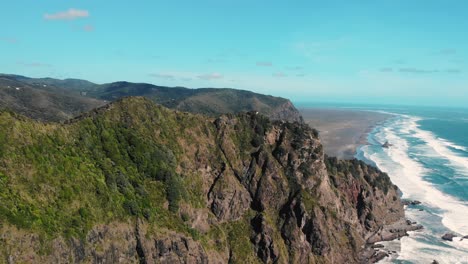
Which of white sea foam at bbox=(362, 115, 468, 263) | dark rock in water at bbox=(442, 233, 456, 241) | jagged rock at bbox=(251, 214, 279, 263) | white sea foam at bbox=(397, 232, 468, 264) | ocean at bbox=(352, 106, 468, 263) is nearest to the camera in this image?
jagged rock at bbox=(251, 214, 279, 263)

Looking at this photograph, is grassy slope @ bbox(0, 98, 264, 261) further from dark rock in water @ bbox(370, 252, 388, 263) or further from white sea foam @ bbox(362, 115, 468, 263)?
white sea foam @ bbox(362, 115, 468, 263)

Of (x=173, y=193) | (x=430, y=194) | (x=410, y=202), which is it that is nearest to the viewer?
(x=173, y=193)

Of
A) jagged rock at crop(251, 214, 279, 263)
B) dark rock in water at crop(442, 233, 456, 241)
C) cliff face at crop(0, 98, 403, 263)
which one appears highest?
cliff face at crop(0, 98, 403, 263)

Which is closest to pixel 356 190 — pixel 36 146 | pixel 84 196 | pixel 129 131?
pixel 129 131

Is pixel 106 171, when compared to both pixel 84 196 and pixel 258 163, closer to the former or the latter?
pixel 84 196

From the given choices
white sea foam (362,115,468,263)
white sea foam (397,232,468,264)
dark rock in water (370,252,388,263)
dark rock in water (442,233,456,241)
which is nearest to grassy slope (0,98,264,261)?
dark rock in water (370,252,388,263)

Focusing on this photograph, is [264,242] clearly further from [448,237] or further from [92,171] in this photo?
[448,237]

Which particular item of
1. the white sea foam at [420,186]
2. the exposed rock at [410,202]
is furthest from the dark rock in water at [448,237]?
the exposed rock at [410,202]

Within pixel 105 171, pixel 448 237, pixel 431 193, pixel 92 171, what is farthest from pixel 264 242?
pixel 431 193
